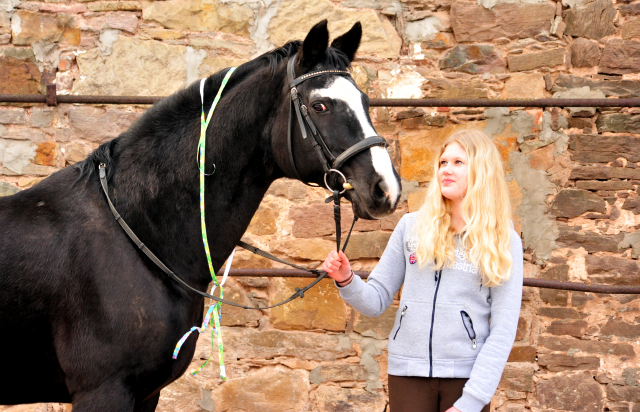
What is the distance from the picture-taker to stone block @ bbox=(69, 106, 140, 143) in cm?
349

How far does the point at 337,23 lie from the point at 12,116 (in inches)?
88.9

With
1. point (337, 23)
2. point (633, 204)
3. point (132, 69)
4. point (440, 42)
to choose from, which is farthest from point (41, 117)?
point (633, 204)

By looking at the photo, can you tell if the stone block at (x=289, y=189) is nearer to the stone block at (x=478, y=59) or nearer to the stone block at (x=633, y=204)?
the stone block at (x=478, y=59)

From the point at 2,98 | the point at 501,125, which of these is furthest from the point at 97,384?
the point at 501,125

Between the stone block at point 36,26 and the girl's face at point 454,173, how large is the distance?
2856mm

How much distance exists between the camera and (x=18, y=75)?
3.46m

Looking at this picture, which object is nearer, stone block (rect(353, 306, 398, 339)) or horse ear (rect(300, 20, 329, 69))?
horse ear (rect(300, 20, 329, 69))

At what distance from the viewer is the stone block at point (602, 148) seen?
3365 millimetres

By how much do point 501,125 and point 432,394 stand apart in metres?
2.18

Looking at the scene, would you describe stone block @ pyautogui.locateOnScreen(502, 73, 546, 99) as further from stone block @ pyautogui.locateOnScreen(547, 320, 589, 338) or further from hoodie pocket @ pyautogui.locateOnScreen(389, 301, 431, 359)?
hoodie pocket @ pyautogui.locateOnScreen(389, 301, 431, 359)

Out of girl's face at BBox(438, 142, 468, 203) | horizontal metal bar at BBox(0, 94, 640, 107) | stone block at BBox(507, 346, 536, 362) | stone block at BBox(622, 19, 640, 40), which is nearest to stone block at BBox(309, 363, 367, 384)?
stone block at BBox(507, 346, 536, 362)

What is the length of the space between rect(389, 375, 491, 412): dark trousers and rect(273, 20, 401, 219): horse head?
64cm

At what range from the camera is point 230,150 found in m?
1.94

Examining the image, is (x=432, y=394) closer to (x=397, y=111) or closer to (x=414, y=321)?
(x=414, y=321)
